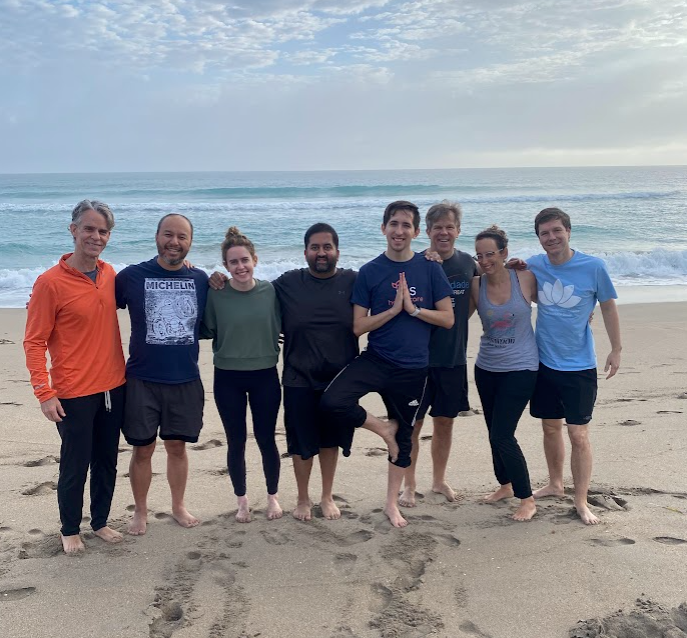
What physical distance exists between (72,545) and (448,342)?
2.63 meters

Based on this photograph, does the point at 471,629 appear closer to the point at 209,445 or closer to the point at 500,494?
the point at 500,494

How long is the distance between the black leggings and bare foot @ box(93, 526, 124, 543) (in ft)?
2.52

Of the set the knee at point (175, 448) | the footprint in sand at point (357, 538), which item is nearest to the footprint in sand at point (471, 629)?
the footprint in sand at point (357, 538)

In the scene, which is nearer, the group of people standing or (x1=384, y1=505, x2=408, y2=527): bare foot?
the group of people standing

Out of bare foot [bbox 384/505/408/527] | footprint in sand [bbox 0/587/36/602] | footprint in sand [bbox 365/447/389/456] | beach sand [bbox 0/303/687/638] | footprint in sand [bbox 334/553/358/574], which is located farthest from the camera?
footprint in sand [bbox 365/447/389/456]

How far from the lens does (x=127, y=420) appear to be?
3820 mm

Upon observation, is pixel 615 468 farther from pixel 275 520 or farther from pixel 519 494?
pixel 275 520

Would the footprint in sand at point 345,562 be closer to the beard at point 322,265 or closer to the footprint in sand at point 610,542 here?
the footprint in sand at point 610,542

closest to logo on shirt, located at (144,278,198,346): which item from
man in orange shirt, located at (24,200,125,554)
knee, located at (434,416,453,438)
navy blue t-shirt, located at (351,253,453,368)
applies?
man in orange shirt, located at (24,200,125,554)

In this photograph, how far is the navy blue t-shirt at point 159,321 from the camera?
384 centimetres

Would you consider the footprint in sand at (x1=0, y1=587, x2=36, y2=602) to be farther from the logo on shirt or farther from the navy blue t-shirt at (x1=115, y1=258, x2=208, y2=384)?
the logo on shirt

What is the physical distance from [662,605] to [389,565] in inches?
53.4

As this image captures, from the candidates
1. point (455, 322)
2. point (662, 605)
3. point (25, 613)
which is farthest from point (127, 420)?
point (662, 605)

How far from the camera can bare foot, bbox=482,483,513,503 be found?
4.39 meters
